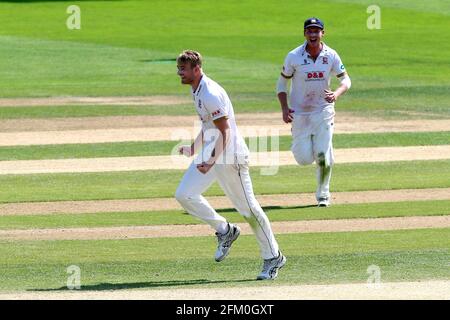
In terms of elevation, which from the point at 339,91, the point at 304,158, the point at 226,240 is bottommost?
the point at 226,240

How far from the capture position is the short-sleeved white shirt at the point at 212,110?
42.4 ft

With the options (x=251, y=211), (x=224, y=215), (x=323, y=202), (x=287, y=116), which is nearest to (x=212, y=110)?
(x=251, y=211)

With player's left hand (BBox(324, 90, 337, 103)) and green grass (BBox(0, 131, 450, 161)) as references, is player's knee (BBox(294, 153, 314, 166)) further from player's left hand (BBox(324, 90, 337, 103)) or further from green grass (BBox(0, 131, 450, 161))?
green grass (BBox(0, 131, 450, 161))

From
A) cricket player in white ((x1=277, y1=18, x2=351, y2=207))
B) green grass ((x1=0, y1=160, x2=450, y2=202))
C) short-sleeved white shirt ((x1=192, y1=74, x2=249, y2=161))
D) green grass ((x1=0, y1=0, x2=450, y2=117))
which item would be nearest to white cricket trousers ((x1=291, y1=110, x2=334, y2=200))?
cricket player in white ((x1=277, y1=18, x2=351, y2=207))

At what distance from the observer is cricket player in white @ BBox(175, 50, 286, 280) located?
12953 millimetres

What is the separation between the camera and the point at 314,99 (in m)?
18.2

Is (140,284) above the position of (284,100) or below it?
below

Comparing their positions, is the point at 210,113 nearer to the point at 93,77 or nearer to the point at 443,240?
the point at 443,240

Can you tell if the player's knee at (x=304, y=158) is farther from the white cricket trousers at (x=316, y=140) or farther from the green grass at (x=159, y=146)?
the green grass at (x=159, y=146)

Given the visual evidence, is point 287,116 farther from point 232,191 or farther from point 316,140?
point 232,191

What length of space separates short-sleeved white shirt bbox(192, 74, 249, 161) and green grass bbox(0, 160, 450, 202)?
576cm

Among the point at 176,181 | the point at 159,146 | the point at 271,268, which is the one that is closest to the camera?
the point at 271,268

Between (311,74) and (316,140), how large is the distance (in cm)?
91
